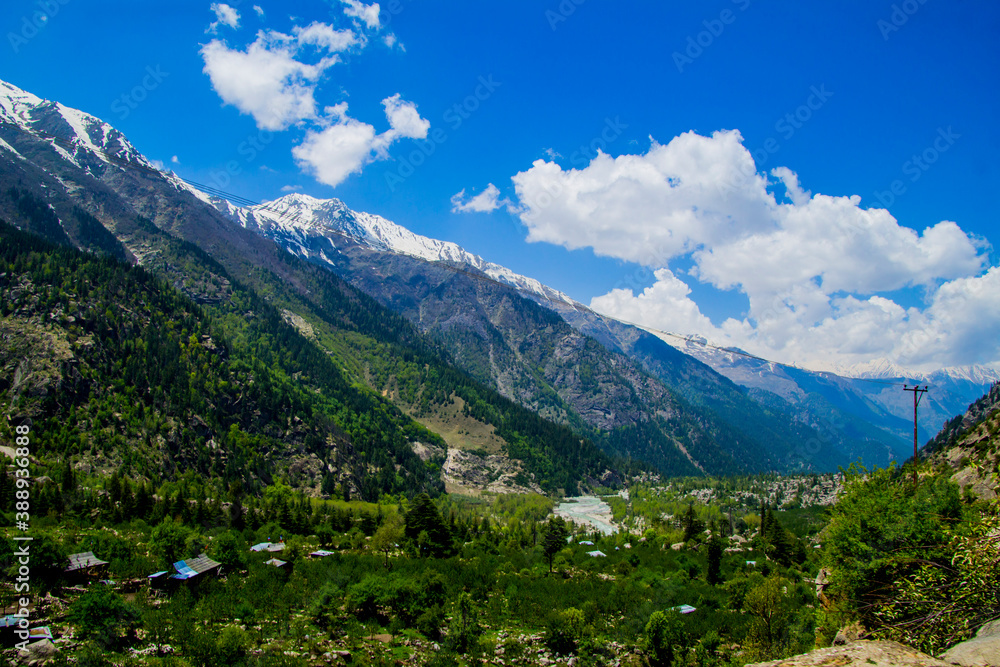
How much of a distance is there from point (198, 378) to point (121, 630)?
346 ft

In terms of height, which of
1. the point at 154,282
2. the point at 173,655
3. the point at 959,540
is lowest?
the point at 173,655

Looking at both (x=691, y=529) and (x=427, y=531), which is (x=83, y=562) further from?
(x=691, y=529)

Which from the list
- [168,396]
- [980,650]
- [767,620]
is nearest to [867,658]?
[980,650]

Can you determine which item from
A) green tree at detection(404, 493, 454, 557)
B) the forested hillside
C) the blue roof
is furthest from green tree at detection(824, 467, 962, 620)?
the forested hillside

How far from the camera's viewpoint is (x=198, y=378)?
120m

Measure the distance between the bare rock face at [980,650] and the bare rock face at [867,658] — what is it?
453 millimetres

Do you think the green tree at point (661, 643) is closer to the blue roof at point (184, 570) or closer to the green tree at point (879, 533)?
the green tree at point (879, 533)

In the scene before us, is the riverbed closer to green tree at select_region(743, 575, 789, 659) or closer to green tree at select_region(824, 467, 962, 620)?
green tree at select_region(743, 575, 789, 659)

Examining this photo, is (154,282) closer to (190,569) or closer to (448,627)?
(190,569)

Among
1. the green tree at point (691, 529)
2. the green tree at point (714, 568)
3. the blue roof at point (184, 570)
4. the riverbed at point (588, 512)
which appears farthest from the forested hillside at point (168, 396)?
the green tree at point (714, 568)

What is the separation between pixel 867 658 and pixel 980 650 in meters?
2.09

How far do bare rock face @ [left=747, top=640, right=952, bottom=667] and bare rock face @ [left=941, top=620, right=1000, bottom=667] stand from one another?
17.8 inches

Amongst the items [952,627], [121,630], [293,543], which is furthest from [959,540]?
[293,543]

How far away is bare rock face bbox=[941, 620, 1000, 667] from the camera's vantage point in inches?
376
